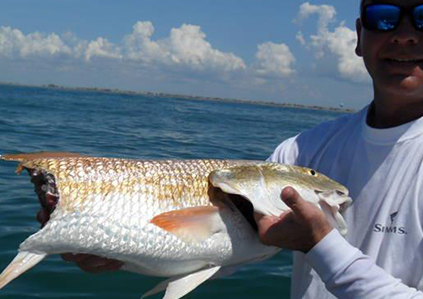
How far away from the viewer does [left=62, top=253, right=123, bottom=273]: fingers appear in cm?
279

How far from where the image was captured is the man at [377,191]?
2.20 meters

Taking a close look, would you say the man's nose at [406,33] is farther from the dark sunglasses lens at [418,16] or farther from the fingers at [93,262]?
the fingers at [93,262]

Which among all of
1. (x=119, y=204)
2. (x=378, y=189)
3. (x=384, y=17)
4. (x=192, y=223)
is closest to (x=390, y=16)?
(x=384, y=17)

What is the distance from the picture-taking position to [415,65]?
245cm

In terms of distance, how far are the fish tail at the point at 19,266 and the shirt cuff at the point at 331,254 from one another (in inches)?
62.1


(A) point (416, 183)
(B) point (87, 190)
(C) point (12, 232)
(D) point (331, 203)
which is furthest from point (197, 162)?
(C) point (12, 232)

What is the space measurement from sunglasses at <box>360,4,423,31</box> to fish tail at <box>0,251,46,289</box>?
2.30 metres

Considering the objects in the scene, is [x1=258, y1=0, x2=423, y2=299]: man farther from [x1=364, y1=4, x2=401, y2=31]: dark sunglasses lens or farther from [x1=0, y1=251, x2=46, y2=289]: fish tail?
[x1=0, y1=251, x2=46, y2=289]: fish tail

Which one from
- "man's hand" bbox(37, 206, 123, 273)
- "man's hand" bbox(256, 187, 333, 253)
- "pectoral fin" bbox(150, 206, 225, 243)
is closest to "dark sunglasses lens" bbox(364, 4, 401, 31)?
"man's hand" bbox(256, 187, 333, 253)

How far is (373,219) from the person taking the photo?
248 cm

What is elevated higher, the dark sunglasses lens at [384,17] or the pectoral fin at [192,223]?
the dark sunglasses lens at [384,17]

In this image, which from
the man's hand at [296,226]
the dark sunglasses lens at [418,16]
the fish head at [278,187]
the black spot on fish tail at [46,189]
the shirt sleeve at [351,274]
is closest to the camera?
the shirt sleeve at [351,274]

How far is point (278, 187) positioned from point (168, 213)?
0.65 metres

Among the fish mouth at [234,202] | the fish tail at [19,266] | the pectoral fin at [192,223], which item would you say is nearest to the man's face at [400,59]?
the fish mouth at [234,202]
